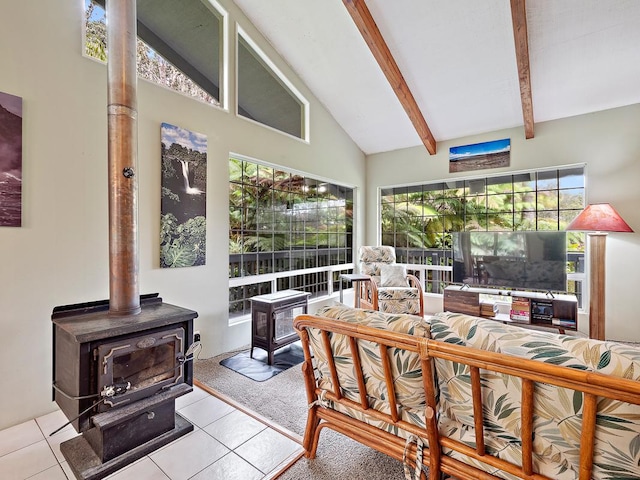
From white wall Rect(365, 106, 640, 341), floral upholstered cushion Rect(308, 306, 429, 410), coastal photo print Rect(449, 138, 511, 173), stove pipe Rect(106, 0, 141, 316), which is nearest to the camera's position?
floral upholstered cushion Rect(308, 306, 429, 410)

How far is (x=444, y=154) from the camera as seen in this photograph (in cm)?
501

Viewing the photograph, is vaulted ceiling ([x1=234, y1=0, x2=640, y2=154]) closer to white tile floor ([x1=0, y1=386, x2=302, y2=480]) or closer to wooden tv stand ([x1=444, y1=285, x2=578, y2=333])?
wooden tv stand ([x1=444, y1=285, x2=578, y2=333])

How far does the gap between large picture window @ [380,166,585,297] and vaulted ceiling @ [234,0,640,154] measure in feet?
2.55

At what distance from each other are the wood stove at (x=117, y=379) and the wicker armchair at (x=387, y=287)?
2.72 metres

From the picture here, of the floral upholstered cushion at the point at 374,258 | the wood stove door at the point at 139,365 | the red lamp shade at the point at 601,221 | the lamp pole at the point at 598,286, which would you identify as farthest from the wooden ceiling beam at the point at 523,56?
the wood stove door at the point at 139,365

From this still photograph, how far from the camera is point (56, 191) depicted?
2242 millimetres

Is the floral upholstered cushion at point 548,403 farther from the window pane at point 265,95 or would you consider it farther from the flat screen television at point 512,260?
the flat screen television at point 512,260

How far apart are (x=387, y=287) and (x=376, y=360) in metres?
3.30

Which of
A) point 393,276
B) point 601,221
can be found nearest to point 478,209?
point 601,221

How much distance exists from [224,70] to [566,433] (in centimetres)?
383

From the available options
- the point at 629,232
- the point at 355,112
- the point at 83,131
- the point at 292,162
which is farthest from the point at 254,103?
the point at 629,232

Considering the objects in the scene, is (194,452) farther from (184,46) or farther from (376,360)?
(184,46)

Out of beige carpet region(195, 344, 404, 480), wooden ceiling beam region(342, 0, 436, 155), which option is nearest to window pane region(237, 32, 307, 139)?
wooden ceiling beam region(342, 0, 436, 155)

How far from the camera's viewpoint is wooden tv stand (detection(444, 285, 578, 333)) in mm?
3762
